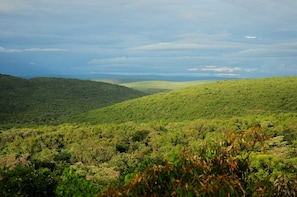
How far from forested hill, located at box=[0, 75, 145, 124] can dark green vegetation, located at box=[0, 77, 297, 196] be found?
18.2m

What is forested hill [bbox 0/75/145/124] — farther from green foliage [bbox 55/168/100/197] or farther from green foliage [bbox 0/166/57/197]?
green foliage [bbox 55/168/100/197]

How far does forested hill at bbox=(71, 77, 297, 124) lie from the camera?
8288 cm

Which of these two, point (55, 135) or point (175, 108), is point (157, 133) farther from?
point (175, 108)

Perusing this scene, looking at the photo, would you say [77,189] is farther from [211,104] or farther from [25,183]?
[211,104]

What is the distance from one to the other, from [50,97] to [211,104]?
208ft

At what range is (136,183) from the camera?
6.38 m

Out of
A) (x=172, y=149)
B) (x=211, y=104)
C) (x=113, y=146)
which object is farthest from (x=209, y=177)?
(x=211, y=104)

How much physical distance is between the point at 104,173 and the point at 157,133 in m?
24.7

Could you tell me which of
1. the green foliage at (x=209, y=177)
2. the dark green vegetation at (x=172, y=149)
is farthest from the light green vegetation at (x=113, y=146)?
the green foliage at (x=209, y=177)

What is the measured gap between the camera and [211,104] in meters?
89.8

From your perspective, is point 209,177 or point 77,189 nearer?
point 209,177

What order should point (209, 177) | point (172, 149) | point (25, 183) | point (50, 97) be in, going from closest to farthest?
point (209, 177) → point (25, 183) → point (172, 149) → point (50, 97)

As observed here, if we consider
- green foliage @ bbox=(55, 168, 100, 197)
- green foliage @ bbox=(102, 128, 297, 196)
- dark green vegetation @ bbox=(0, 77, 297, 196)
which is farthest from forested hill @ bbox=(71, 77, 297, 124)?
green foliage @ bbox=(102, 128, 297, 196)

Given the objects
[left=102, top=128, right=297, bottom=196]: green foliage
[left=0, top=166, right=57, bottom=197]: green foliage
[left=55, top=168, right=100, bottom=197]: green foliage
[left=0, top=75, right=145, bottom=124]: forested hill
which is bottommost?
[left=0, top=75, right=145, bottom=124]: forested hill
